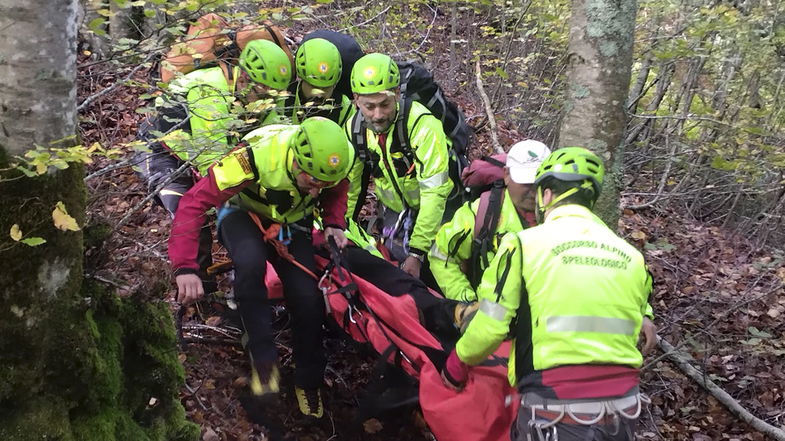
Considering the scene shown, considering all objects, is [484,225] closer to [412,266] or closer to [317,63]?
[412,266]

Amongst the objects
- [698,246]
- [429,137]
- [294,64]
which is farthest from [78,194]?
[698,246]

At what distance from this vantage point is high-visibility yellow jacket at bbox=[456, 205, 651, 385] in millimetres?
2607

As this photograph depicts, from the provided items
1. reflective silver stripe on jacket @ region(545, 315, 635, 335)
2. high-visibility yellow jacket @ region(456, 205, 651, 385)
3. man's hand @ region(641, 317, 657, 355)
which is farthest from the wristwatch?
reflective silver stripe on jacket @ region(545, 315, 635, 335)

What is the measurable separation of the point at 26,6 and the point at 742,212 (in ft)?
38.8

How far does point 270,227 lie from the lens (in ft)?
13.9

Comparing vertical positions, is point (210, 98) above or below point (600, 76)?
below

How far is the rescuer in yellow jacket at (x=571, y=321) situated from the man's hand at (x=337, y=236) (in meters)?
1.81

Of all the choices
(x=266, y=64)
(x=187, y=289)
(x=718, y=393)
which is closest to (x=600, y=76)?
(x=266, y=64)

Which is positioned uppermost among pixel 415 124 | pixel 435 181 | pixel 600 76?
pixel 600 76

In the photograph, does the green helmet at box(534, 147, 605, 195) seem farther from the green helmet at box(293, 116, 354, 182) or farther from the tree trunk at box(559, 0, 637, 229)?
the green helmet at box(293, 116, 354, 182)

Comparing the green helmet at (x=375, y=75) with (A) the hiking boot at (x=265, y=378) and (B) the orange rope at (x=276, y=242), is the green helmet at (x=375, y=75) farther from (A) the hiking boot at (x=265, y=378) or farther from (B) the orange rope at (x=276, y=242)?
(A) the hiking boot at (x=265, y=378)

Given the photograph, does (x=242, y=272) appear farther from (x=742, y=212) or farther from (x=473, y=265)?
(x=742, y=212)

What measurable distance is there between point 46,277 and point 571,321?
7.25 ft

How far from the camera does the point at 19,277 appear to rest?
7.45 feet
